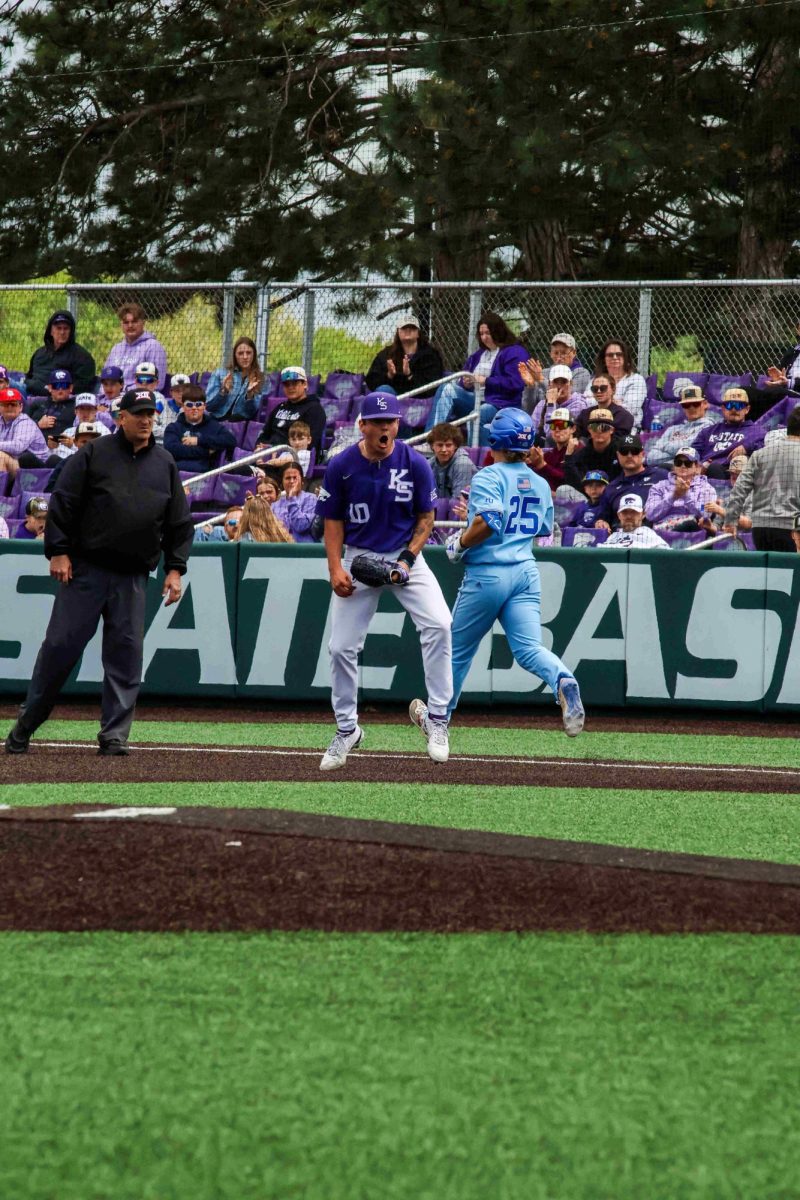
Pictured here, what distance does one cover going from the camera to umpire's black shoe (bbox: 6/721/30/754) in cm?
901

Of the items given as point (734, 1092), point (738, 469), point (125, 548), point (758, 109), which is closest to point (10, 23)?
point (758, 109)

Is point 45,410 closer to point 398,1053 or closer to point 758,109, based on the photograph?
point 758,109

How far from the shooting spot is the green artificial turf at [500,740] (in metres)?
9.85

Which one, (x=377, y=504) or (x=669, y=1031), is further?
(x=377, y=504)

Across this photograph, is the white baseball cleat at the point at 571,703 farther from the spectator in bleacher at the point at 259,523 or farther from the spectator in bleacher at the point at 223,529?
the spectator in bleacher at the point at 223,529

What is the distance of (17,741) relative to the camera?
9.02 m

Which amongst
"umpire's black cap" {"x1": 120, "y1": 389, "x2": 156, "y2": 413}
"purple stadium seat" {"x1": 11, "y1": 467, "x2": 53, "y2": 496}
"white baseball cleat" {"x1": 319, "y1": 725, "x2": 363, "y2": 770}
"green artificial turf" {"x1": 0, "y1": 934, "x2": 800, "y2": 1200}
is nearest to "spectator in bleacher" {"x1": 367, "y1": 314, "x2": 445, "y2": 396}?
"purple stadium seat" {"x1": 11, "y1": 467, "x2": 53, "y2": 496}

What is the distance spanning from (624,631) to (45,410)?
6.90 metres

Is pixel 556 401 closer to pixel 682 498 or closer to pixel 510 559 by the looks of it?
pixel 682 498

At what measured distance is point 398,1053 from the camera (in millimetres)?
3248

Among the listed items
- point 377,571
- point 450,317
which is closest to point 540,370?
point 450,317

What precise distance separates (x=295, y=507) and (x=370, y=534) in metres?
5.03

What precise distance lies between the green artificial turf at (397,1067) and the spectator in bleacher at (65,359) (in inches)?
501

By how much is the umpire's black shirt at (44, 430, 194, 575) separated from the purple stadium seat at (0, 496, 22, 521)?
576cm
